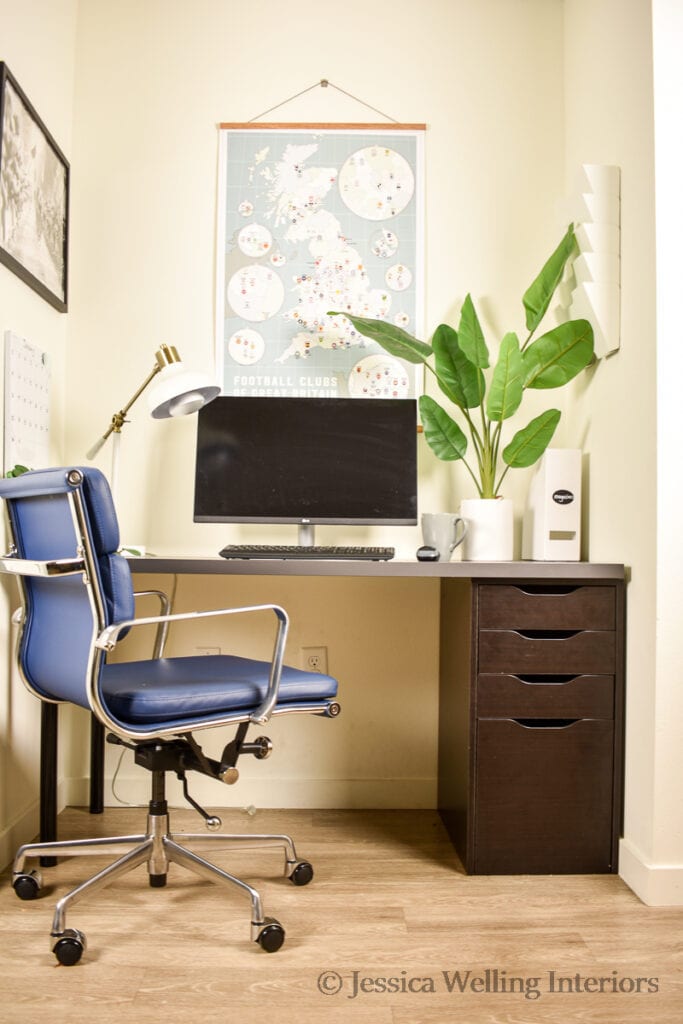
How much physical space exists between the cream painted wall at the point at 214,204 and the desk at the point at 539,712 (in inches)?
22.3

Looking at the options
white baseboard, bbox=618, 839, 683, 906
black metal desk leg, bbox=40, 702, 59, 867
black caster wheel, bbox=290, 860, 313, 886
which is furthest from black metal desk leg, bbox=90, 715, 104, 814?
white baseboard, bbox=618, 839, 683, 906

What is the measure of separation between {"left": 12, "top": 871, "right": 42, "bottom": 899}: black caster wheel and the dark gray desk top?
30.5 inches

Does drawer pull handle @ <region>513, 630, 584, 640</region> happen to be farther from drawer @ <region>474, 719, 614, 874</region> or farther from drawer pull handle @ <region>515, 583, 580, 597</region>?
drawer @ <region>474, 719, 614, 874</region>

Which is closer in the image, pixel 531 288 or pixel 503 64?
pixel 531 288

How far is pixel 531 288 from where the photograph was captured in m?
2.50

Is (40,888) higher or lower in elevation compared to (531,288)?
lower

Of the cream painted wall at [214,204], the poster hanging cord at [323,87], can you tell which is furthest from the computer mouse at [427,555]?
the poster hanging cord at [323,87]

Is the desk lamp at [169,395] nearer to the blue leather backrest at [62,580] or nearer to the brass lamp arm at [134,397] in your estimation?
the brass lamp arm at [134,397]

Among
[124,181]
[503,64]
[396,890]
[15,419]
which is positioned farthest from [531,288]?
[396,890]

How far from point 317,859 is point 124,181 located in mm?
2219

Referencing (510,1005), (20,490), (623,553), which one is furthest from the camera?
(623,553)

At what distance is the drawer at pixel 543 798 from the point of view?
2123 millimetres

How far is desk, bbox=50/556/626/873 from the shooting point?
212 cm

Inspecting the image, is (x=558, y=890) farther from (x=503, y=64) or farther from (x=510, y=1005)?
(x=503, y=64)
